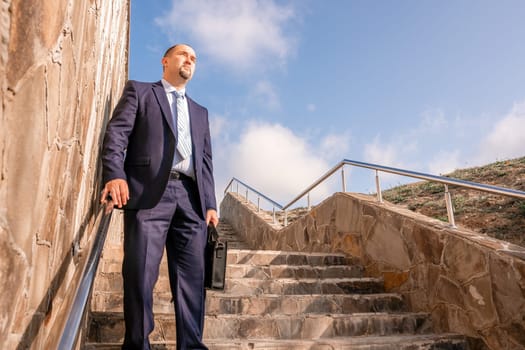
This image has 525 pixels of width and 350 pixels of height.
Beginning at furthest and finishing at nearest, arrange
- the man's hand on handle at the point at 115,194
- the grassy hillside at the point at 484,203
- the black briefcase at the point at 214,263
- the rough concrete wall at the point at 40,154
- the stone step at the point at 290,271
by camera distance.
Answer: the grassy hillside at the point at 484,203 < the stone step at the point at 290,271 < the black briefcase at the point at 214,263 < the man's hand on handle at the point at 115,194 < the rough concrete wall at the point at 40,154

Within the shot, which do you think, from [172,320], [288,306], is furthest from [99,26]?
[288,306]

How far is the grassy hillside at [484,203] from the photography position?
6.99 meters

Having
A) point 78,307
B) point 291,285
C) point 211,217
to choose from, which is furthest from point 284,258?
point 78,307

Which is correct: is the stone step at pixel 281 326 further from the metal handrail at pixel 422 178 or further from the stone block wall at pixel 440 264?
the metal handrail at pixel 422 178

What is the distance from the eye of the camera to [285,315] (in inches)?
128

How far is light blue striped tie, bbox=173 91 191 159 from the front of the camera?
2.36 m

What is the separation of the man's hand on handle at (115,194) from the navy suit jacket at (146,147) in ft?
0.12

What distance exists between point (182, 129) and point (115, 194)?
2.07ft

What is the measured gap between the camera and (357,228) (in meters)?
5.06

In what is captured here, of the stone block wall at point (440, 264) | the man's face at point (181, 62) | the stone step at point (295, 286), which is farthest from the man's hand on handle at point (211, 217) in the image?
the stone block wall at point (440, 264)

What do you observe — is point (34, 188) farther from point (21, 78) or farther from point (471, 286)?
point (471, 286)

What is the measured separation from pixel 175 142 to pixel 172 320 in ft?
4.30

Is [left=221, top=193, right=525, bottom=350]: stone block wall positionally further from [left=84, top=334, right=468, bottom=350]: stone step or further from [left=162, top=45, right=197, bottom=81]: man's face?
[left=162, top=45, right=197, bottom=81]: man's face

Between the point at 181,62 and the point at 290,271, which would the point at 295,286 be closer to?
the point at 290,271
